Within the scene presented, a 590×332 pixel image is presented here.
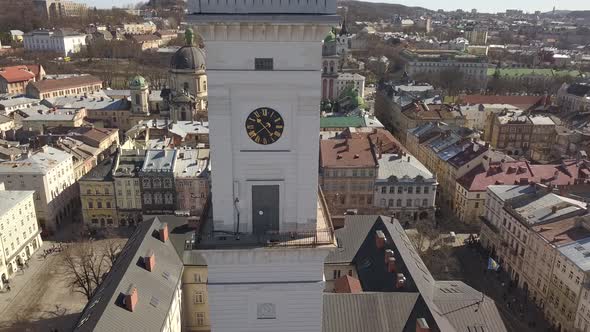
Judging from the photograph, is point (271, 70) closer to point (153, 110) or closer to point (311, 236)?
point (311, 236)

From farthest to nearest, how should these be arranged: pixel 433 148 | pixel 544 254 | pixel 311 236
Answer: pixel 433 148
pixel 544 254
pixel 311 236

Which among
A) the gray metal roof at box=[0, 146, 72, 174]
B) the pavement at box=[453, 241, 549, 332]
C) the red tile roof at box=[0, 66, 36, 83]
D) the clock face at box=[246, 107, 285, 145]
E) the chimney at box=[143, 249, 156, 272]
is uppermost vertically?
the clock face at box=[246, 107, 285, 145]

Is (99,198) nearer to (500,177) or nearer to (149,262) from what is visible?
(149,262)

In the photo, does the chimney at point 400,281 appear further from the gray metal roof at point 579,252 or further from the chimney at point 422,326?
the gray metal roof at point 579,252

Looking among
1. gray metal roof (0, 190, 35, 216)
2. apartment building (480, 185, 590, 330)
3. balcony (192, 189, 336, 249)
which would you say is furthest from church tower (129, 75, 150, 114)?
Answer: balcony (192, 189, 336, 249)

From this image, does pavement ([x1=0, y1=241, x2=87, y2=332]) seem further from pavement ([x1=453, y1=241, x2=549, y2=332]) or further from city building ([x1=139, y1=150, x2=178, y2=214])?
pavement ([x1=453, y1=241, x2=549, y2=332])

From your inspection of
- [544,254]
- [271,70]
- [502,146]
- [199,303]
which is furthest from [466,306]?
[502,146]
